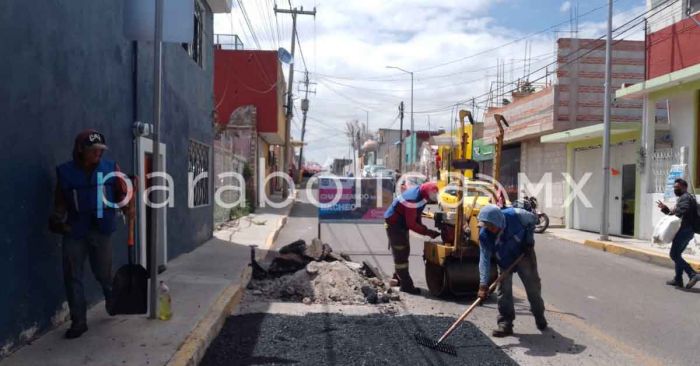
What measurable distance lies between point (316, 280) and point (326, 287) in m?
0.28

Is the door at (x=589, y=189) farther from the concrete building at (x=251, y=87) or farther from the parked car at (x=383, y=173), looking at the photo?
the parked car at (x=383, y=173)

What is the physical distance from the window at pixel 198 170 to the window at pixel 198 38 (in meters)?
1.76

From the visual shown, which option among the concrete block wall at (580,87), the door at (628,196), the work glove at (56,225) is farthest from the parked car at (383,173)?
the work glove at (56,225)

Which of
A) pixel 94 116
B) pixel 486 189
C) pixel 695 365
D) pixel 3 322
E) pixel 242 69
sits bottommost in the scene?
pixel 695 365

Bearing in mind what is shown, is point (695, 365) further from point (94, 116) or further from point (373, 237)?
point (373, 237)

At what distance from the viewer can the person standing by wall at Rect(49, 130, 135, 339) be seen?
16.1 ft

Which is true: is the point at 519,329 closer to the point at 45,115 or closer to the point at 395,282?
the point at 395,282

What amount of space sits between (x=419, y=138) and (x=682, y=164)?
47201 millimetres

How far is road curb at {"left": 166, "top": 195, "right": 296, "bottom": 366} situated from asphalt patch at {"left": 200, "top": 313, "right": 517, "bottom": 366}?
3.7 inches

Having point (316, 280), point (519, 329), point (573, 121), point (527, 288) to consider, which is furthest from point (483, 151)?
point (527, 288)

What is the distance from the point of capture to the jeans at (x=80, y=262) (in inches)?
194

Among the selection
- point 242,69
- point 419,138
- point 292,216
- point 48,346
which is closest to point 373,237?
point 292,216

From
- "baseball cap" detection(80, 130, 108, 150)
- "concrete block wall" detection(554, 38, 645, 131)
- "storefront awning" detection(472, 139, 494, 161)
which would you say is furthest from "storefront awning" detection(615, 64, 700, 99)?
"storefront awning" detection(472, 139, 494, 161)

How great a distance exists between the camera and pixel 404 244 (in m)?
8.47
